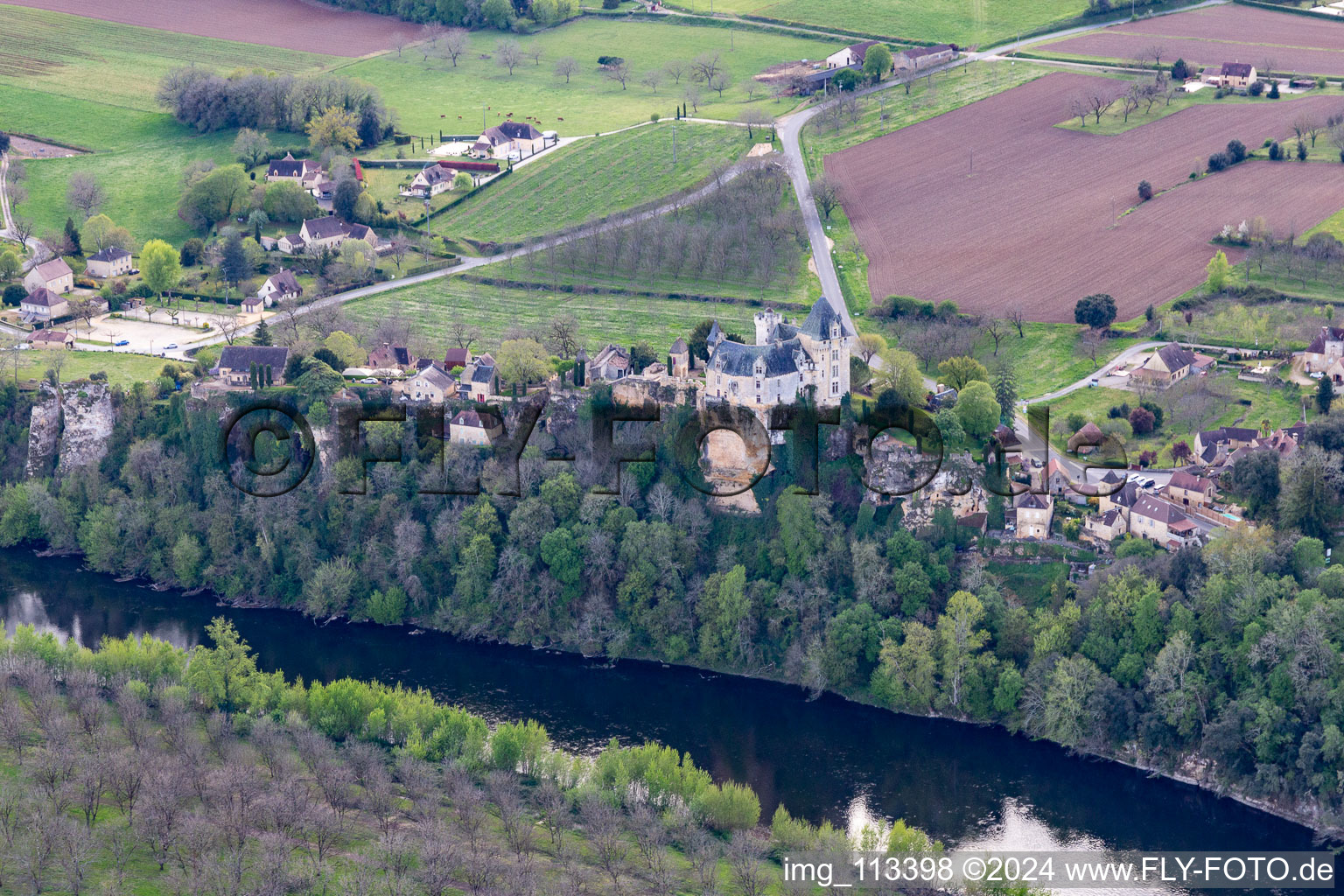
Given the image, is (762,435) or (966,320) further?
(966,320)

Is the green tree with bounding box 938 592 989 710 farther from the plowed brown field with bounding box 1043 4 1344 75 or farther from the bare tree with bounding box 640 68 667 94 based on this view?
the bare tree with bounding box 640 68 667 94

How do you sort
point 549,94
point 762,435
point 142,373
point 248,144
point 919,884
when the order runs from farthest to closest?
point 549,94 → point 248,144 → point 142,373 → point 762,435 → point 919,884

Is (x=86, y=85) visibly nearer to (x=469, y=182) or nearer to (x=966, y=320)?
(x=469, y=182)

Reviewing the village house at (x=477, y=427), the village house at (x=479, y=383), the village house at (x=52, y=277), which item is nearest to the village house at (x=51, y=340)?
the village house at (x=52, y=277)

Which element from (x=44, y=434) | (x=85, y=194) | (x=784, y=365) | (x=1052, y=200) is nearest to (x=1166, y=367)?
(x=784, y=365)

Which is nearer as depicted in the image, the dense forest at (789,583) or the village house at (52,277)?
the dense forest at (789,583)

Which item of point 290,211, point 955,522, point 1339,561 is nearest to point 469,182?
point 290,211

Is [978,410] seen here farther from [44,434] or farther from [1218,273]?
[44,434]

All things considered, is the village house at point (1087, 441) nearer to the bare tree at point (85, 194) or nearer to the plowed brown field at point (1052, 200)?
the plowed brown field at point (1052, 200)
